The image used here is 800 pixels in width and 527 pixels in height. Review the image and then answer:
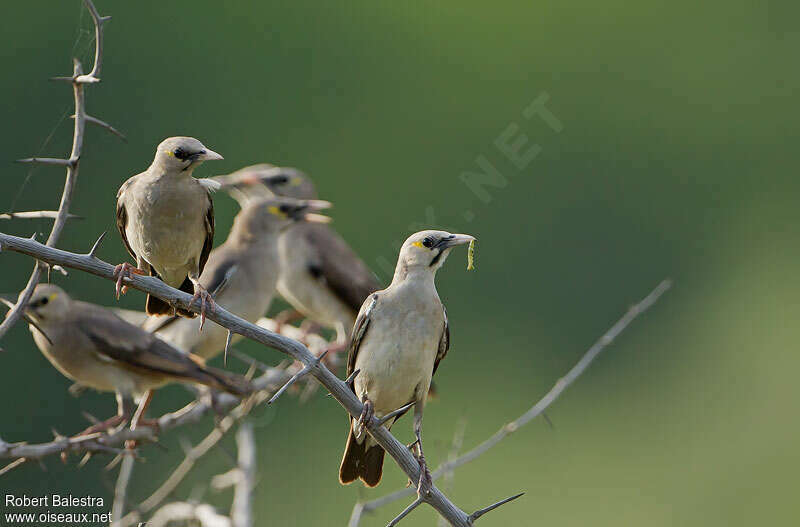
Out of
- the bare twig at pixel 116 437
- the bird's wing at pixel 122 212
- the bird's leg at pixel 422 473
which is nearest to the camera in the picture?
the bird's leg at pixel 422 473

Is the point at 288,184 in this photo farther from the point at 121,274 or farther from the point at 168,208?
the point at 121,274

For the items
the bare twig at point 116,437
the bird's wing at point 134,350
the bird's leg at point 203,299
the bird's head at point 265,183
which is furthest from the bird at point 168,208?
the bird's head at point 265,183

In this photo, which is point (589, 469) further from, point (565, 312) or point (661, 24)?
point (661, 24)

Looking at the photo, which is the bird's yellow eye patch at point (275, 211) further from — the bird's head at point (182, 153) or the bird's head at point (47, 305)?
the bird's head at point (182, 153)

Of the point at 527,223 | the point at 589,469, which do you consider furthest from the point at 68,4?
the point at 589,469

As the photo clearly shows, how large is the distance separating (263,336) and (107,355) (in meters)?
3.53

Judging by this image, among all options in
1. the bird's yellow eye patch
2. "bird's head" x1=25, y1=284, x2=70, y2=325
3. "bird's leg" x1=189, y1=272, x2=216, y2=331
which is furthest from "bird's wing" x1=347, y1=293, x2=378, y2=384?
the bird's yellow eye patch

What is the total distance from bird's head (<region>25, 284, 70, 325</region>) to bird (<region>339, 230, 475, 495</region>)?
104 inches

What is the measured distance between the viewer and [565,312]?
75.3ft

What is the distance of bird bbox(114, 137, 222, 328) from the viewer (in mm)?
4688

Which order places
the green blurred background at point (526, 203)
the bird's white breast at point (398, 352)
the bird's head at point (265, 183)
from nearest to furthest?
the bird's white breast at point (398, 352), the bird's head at point (265, 183), the green blurred background at point (526, 203)

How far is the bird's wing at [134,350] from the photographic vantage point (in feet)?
21.9

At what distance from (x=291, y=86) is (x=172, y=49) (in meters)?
3.61

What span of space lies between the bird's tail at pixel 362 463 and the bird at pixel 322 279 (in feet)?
13.7
